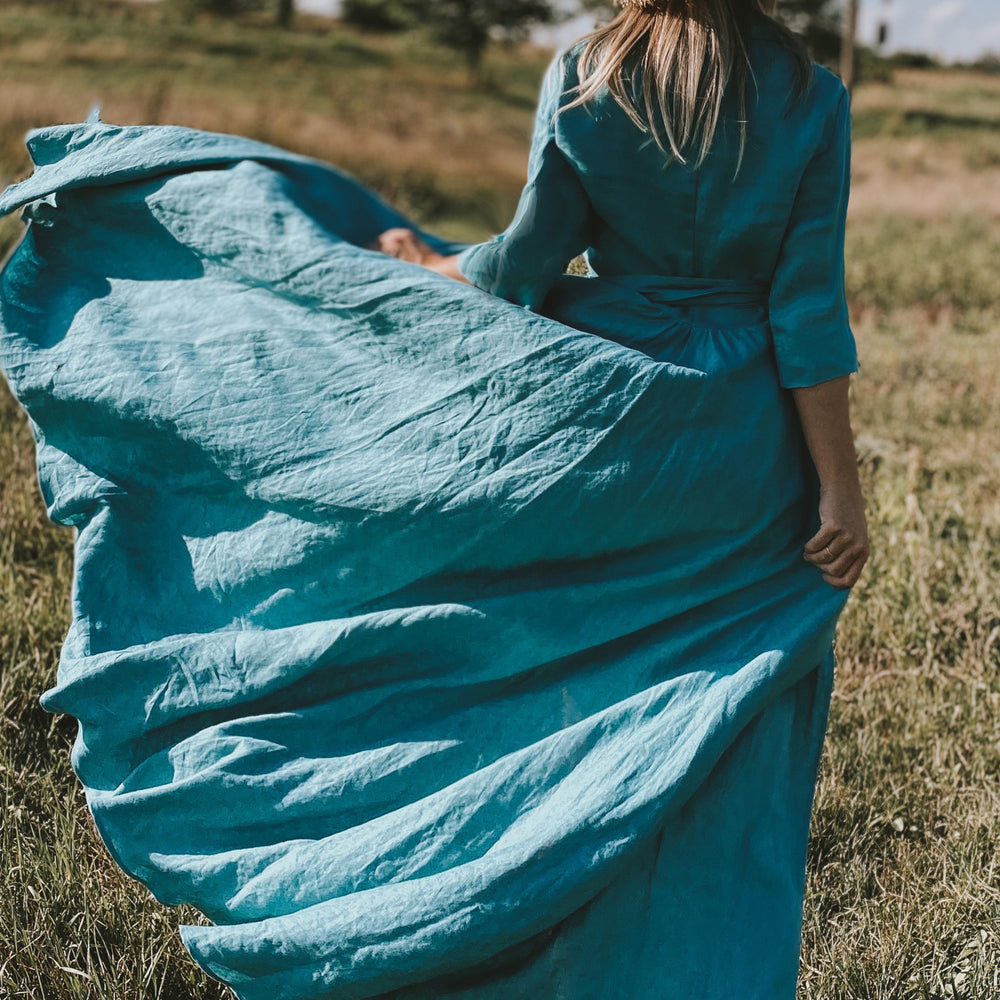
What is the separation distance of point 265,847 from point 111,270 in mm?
1143

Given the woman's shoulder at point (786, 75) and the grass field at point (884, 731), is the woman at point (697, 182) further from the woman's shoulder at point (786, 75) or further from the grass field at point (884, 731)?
the grass field at point (884, 731)

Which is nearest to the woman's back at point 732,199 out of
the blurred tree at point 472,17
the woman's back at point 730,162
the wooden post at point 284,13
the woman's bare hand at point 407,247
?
the woman's back at point 730,162

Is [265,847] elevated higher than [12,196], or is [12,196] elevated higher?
[12,196]

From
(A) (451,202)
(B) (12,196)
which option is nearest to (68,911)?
(B) (12,196)

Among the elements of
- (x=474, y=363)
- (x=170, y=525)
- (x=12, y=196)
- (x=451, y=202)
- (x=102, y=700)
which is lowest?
(x=451, y=202)

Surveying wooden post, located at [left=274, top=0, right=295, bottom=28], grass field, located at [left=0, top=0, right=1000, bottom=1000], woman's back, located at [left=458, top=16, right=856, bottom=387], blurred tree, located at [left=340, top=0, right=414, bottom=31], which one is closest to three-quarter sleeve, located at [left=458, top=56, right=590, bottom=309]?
woman's back, located at [left=458, top=16, right=856, bottom=387]

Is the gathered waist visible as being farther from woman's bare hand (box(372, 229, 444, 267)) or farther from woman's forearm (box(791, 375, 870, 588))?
woman's bare hand (box(372, 229, 444, 267))

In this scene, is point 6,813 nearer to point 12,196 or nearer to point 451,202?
point 12,196

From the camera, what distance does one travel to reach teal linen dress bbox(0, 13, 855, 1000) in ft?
5.05

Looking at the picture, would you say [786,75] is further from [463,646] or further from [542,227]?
[463,646]

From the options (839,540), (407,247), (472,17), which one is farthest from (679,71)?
(472,17)

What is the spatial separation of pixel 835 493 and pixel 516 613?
542mm

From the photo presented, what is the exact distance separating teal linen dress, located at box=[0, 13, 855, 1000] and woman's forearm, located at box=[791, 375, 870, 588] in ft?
0.11

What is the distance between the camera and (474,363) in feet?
5.52
